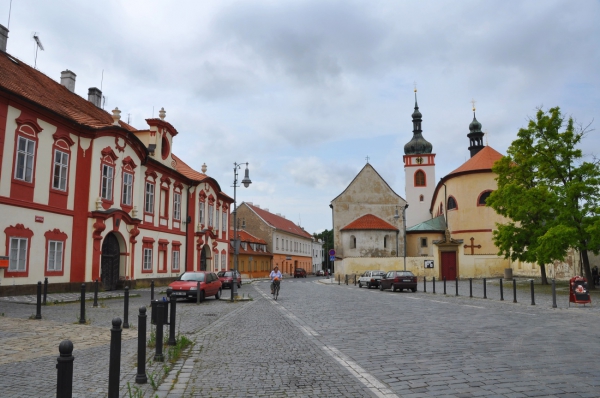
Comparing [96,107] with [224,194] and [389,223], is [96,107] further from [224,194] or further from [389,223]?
[389,223]

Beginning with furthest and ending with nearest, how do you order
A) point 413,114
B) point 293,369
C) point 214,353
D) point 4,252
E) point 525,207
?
point 413,114, point 525,207, point 4,252, point 214,353, point 293,369

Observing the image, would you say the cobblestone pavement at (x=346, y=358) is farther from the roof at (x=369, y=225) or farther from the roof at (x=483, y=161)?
the roof at (x=369, y=225)

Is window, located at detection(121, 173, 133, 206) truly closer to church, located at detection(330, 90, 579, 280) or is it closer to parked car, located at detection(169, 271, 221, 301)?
parked car, located at detection(169, 271, 221, 301)

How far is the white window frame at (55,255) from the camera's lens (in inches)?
910

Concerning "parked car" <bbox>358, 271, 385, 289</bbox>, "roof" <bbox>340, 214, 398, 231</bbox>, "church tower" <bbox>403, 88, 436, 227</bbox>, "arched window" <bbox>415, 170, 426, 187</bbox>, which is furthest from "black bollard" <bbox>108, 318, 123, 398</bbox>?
"arched window" <bbox>415, 170, 426, 187</bbox>

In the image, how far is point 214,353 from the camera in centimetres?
878

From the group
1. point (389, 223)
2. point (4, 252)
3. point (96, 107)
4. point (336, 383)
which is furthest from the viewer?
point (389, 223)

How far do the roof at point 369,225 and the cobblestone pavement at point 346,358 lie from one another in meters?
40.3

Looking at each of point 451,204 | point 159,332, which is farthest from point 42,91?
point 451,204

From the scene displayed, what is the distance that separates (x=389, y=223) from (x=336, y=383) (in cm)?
5284

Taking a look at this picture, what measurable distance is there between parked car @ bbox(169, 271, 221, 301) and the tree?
16.6m

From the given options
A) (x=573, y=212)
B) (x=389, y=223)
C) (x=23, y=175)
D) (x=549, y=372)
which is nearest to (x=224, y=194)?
(x=389, y=223)

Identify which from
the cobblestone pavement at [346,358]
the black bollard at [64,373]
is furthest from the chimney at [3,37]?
the black bollard at [64,373]

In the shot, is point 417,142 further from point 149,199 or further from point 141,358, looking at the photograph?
point 141,358
